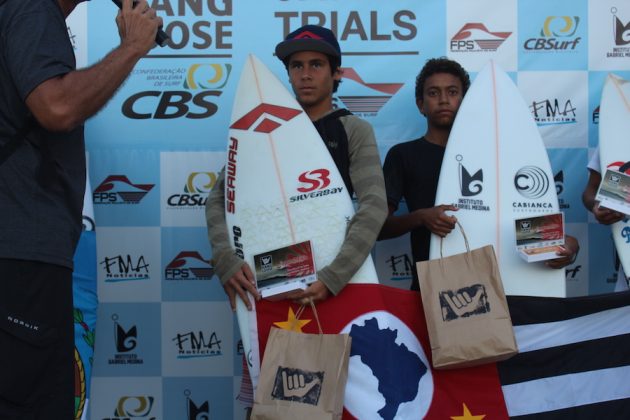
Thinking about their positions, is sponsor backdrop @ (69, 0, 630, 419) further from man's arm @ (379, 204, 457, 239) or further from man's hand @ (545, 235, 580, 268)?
man's hand @ (545, 235, 580, 268)

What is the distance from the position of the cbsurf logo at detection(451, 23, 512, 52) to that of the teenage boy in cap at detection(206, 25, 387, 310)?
2.48ft

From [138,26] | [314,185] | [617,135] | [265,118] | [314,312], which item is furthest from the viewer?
[617,135]

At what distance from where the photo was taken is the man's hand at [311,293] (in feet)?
7.70

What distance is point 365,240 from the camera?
2406 mm

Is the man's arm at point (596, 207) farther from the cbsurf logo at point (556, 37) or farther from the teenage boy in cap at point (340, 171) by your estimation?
the teenage boy in cap at point (340, 171)

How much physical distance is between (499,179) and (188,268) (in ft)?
4.87

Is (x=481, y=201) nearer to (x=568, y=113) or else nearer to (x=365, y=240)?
(x=365, y=240)

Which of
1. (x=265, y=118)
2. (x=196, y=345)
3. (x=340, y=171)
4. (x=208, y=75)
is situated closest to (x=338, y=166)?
(x=340, y=171)

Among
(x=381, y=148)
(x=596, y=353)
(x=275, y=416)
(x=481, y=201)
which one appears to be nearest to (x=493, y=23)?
(x=381, y=148)

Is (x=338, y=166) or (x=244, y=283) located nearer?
(x=244, y=283)

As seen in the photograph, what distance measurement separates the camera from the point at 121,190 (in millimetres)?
3264

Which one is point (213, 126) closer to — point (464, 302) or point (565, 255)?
point (464, 302)

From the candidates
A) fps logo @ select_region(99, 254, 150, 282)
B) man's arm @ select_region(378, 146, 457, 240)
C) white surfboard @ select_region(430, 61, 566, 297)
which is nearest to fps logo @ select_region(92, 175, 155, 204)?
fps logo @ select_region(99, 254, 150, 282)

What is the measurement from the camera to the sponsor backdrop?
128 inches
